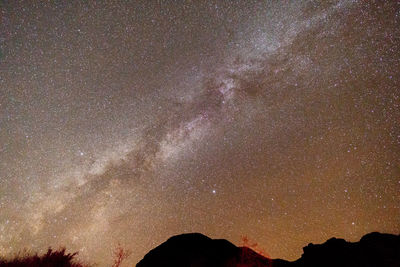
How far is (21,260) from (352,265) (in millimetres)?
20030

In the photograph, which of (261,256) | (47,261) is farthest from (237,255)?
(47,261)

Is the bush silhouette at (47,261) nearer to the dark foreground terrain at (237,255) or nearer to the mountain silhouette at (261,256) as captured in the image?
the dark foreground terrain at (237,255)

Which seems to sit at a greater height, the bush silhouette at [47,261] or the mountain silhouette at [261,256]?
the bush silhouette at [47,261]

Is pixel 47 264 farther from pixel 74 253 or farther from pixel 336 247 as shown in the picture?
pixel 336 247

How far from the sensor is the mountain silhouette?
1539 centimetres

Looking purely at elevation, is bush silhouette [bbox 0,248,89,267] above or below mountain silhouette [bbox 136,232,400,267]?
above

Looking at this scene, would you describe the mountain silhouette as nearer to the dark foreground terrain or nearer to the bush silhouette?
the dark foreground terrain

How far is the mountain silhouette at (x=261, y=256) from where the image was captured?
1539cm

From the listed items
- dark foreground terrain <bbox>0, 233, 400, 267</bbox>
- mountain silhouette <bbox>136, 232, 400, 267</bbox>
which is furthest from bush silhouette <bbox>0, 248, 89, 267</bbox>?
mountain silhouette <bbox>136, 232, 400, 267</bbox>

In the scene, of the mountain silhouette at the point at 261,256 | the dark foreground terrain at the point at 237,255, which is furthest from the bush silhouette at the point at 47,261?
the mountain silhouette at the point at 261,256

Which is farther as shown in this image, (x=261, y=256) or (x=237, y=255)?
(x=261, y=256)

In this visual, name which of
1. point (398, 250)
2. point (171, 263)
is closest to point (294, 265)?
point (398, 250)

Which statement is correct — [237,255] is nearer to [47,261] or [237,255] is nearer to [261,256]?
[261,256]

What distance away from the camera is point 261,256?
20.2 metres
